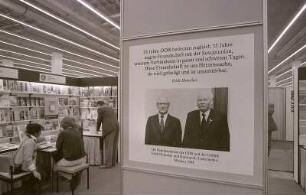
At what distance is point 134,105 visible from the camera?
187 cm

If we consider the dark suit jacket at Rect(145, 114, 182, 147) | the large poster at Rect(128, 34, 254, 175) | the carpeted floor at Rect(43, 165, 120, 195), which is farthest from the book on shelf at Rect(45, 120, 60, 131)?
the dark suit jacket at Rect(145, 114, 182, 147)

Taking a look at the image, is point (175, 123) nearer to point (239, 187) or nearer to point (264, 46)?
point (239, 187)

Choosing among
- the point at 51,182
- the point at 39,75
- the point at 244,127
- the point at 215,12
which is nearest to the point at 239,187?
the point at 244,127

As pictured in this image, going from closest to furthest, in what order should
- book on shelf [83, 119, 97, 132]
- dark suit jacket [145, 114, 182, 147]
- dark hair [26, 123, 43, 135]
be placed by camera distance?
dark suit jacket [145, 114, 182, 147]
dark hair [26, 123, 43, 135]
book on shelf [83, 119, 97, 132]

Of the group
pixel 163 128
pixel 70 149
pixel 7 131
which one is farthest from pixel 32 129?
pixel 163 128

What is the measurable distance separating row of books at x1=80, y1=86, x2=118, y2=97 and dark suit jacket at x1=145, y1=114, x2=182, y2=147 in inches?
251

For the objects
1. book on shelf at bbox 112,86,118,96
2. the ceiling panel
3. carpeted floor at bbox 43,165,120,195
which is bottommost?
A: carpeted floor at bbox 43,165,120,195

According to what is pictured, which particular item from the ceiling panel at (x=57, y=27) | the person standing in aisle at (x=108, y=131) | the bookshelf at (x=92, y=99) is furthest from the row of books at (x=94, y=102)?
the ceiling panel at (x=57, y=27)

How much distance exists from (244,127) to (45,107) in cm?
640

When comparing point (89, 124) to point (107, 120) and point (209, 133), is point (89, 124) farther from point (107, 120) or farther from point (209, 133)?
point (209, 133)

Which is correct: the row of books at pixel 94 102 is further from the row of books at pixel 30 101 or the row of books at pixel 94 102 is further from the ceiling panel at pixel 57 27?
the ceiling panel at pixel 57 27

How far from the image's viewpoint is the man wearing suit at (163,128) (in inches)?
67.4

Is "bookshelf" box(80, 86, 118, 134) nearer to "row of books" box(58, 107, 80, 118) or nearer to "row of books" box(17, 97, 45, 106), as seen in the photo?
"row of books" box(58, 107, 80, 118)

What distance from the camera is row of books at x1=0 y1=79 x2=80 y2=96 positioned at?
5898 mm
